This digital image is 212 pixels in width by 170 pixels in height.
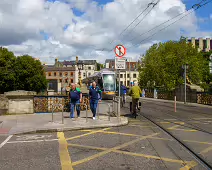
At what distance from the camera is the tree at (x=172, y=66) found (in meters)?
44.0

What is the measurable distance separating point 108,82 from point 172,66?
1701 cm

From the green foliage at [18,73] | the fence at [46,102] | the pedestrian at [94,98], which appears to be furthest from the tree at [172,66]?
the pedestrian at [94,98]

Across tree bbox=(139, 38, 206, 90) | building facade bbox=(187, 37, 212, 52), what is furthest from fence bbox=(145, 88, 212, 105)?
building facade bbox=(187, 37, 212, 52)

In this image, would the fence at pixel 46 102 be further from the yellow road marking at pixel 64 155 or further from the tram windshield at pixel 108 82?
the tram windshield at pixel 108 82

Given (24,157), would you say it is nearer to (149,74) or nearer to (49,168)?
(49,168)

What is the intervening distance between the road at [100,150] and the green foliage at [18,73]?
46.9 metres

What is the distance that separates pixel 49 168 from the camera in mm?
5273

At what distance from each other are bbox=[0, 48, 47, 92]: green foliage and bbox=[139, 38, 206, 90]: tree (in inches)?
900

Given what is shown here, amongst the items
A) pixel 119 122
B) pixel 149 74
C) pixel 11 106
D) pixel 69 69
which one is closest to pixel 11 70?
pixel 149 74

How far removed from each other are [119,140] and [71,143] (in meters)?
1.34

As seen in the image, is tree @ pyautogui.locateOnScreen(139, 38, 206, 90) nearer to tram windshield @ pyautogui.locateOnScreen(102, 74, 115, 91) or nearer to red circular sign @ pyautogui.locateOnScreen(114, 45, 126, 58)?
tram windshield @ pyautogui.locateOnScreen(102, 74, 115, 91)

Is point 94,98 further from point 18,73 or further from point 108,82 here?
point 18,73

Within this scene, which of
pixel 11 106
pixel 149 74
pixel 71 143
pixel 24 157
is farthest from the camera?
pixel 149 74

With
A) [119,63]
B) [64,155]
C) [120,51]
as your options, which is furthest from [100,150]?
[120,51]
